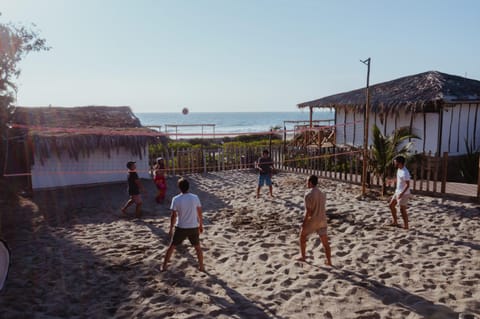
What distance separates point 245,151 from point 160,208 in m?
6.74

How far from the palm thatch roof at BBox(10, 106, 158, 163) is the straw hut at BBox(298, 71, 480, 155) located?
300 inches

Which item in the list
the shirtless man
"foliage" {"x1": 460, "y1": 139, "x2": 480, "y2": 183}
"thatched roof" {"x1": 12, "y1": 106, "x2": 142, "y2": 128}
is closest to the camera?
the shirtless man

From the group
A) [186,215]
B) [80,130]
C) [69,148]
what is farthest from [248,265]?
[80,130]

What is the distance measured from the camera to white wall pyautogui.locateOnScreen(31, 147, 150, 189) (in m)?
11.4

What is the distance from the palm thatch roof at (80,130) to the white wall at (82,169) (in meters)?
0.22

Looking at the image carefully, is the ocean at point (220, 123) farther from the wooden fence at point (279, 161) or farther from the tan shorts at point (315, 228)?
the tan shorts at point (315, 228)

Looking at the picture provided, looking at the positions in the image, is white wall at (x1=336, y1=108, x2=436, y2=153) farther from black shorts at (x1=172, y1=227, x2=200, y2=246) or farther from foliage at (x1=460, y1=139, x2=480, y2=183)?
black shorts at (x1=172, y1=227, x2=200, y2=246)

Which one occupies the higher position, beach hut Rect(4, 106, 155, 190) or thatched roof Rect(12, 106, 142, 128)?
thatched roof Rect(12, 106, 142, 128)

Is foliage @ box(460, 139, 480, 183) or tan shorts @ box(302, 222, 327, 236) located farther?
foliage @ box(460, 139, 480, 183)

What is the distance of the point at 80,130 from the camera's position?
11.5 m

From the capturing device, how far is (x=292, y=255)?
5.77m

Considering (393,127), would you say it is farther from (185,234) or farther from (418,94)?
(185,234)

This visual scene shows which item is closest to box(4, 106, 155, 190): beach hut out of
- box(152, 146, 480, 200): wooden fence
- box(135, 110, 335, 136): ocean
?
box(152, 146, 480, 200): wooden fence

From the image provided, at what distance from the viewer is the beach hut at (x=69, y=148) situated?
1093cm
